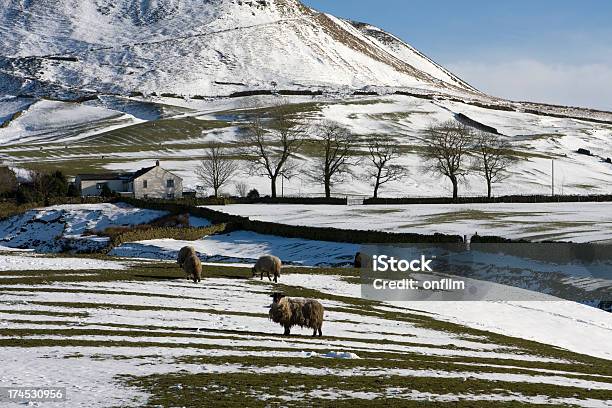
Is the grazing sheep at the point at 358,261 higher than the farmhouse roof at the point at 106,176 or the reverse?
the reverse

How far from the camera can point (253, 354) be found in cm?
2364

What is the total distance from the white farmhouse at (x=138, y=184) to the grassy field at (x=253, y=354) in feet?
326

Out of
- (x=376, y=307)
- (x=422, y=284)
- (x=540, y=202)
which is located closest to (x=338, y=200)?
(x=540, y=202)

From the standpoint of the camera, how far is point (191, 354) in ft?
75.8

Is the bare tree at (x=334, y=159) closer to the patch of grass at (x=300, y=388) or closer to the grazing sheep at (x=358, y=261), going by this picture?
the grazing sheep at (x=358, y=261)

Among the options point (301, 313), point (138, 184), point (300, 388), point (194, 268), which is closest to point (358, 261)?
point (194, 268)

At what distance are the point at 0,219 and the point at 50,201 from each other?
980 cm

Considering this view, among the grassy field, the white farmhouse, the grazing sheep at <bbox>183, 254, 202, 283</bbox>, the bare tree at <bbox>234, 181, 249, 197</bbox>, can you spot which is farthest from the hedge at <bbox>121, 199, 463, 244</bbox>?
the bare tree at <bbox>234, 181, 249, 197</bbox>

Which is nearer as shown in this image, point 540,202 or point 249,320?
point 249,320

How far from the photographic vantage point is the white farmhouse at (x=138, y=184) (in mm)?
138375

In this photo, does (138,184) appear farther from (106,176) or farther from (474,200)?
(474,200)

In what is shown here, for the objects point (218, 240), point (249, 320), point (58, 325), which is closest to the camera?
point (58, 325)

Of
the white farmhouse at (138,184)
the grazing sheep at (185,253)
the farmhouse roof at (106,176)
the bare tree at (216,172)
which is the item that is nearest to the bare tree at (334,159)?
the bare tree at (216,172)

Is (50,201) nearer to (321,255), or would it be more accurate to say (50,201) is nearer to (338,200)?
(338,200)
